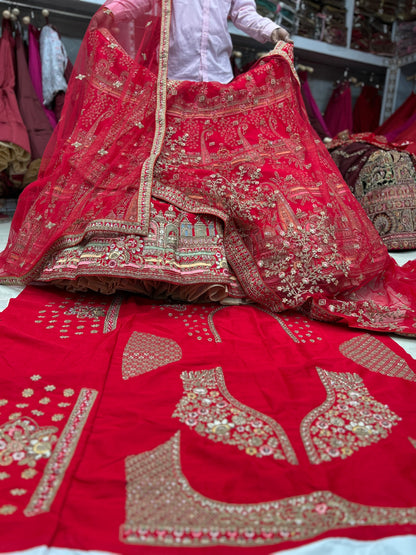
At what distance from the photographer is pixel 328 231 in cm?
159

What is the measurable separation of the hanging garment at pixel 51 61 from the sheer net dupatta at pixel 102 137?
1.38m

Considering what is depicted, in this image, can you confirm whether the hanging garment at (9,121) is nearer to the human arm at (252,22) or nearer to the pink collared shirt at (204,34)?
the pink collared shirt at (204,34)

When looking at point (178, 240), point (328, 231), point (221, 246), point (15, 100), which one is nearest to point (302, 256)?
point (328, 231)

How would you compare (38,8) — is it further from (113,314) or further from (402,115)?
(402,115)

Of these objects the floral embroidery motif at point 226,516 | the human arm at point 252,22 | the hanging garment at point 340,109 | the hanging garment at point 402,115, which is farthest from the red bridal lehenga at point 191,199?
the hanging garment at point 340,109

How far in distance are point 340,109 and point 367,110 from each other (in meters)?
0.38

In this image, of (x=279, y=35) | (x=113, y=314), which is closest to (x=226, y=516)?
(x=113, y=314)

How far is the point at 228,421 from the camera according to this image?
0.91 meters

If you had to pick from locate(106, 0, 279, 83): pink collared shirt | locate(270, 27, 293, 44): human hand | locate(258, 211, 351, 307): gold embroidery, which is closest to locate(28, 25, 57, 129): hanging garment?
locate(106, 0, 279, 83): pink collared shirt

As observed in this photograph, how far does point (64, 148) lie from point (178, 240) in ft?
2.04

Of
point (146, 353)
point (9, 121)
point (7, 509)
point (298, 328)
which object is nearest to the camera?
point (7, 509)

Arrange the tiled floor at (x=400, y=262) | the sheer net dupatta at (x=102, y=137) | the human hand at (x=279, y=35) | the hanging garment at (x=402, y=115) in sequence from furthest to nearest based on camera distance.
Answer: the hanging garment at (x=402, y=115)
the human hand at (x=279, y=35)
the sheer net dupatta at (x=102, y=137)
the tiled floor at (x=400, y=262)

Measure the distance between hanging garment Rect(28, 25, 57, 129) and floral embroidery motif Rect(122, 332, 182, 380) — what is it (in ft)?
7.63

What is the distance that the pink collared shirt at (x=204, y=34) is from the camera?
1.97m
